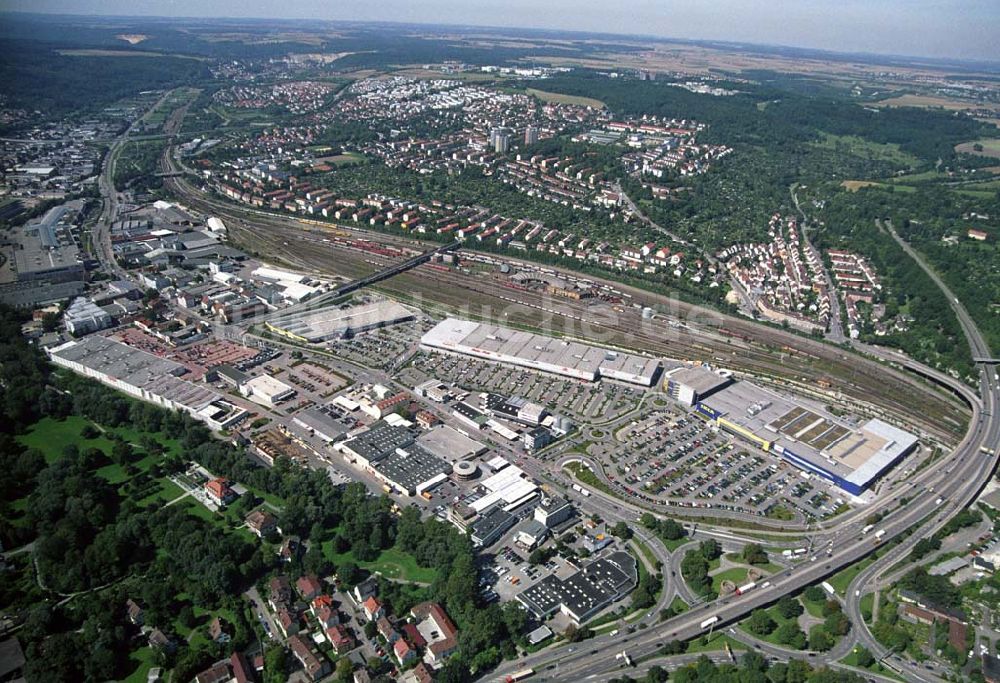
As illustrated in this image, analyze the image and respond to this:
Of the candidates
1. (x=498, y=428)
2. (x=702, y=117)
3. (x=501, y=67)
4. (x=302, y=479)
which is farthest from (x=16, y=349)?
(x=501, y=67)

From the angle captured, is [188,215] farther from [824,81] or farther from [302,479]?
[824,81]

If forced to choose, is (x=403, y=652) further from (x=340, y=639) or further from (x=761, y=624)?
(x=761, y=624)

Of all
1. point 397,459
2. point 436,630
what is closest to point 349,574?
point 436,630

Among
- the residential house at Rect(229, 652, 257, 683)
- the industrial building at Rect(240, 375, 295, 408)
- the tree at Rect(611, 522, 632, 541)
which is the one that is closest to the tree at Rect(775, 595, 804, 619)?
the tree at Rect(611, 522, 632, 541)

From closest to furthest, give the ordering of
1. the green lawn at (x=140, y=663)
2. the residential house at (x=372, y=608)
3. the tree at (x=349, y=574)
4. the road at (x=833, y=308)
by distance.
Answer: the green lawn at (x=140, y=663) → the residential house at (x=372, y=608) → the tree at (x=349, y=574) → the road at (x=833, y=308)

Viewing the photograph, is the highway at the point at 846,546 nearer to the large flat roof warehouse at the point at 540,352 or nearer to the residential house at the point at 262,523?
the residential house at the point at 262,523

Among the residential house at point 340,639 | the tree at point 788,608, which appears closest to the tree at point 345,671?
the residential house at point 340,639
